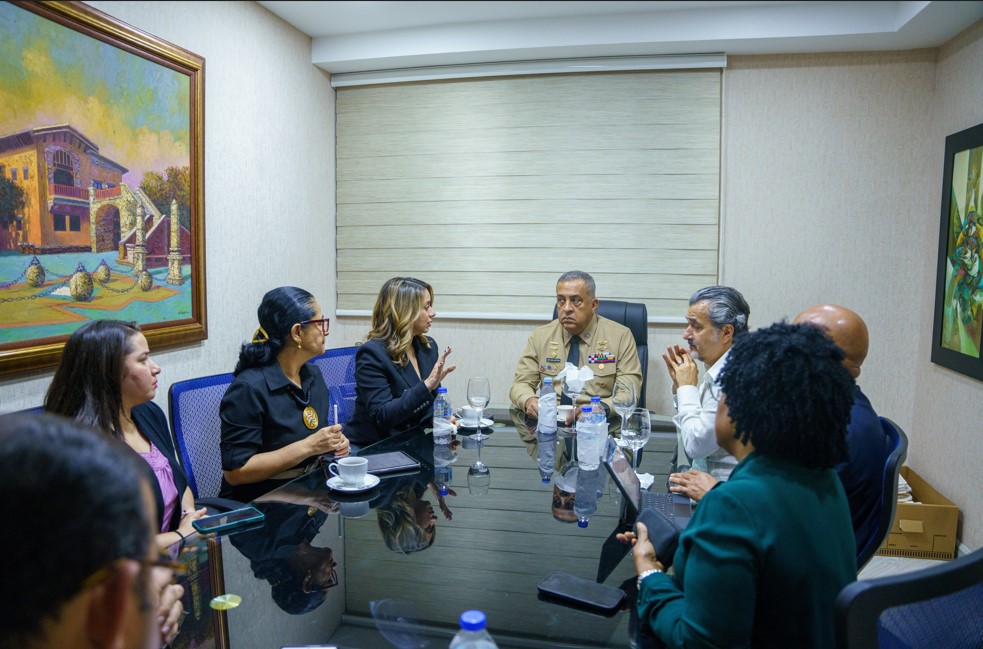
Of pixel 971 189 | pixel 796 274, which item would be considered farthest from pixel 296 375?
pixel 971 189

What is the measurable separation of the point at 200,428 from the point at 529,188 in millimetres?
2601

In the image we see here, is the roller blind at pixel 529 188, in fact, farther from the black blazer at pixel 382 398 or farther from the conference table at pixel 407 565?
the conference table at pixel 407 565

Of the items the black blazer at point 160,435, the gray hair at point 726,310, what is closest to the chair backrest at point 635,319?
the gray hair at point 726,310

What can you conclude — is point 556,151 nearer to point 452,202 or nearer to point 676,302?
point 452,202

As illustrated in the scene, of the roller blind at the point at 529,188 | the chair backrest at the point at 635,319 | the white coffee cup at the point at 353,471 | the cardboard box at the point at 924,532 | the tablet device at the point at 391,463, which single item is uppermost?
the roller blind at the point at 529,188

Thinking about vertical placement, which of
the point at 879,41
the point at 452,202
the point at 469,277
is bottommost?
the point at 469,277

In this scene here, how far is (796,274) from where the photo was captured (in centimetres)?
388

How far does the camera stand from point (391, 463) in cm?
201

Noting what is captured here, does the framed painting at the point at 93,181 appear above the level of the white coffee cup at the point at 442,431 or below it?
above

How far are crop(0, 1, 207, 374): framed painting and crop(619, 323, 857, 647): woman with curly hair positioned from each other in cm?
234

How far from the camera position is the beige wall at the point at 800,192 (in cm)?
347

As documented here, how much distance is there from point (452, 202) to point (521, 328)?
938 mm

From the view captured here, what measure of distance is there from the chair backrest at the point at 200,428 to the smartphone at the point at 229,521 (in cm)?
63

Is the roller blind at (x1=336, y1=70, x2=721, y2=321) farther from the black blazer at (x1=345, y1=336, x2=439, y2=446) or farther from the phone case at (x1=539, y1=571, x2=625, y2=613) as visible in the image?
the phone case at (x1=539, y1=571, x2=625, y2=613)
